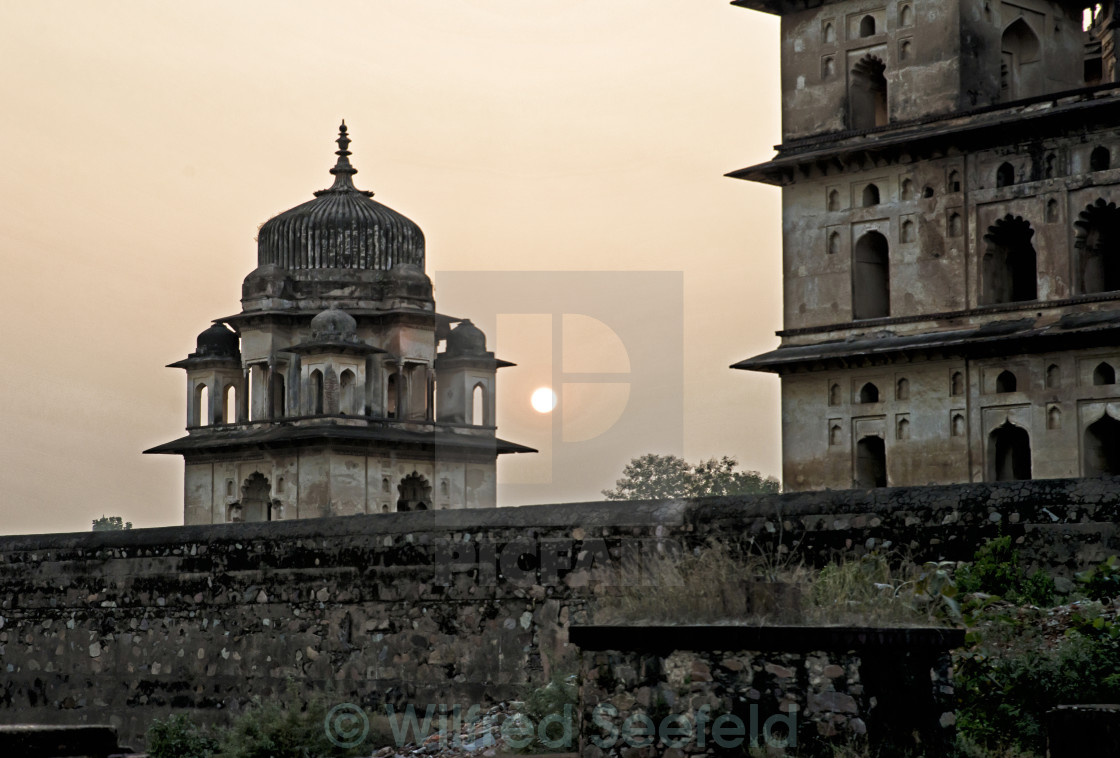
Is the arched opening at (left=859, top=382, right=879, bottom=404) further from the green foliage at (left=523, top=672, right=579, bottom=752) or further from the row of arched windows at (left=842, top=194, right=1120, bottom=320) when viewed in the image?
the green foliage at (left=523, top=672, right=579, bottom=752)

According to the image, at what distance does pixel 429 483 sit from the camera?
125 ft

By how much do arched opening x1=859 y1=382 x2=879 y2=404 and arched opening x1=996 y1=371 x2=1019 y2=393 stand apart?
6.71 ft

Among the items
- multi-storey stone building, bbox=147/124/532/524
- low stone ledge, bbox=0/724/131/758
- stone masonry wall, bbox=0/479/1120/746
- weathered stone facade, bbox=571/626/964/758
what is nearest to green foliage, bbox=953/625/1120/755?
weathered stone facade, bbox=571/626/964/758

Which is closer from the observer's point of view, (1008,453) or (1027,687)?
(1027,687)

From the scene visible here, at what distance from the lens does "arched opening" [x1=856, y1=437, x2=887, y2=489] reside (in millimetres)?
28234

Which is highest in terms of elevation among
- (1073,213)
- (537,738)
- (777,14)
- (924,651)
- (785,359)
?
(777,14)

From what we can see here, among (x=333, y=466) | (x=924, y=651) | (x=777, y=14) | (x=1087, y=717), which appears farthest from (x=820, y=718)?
(x=333, y=466)

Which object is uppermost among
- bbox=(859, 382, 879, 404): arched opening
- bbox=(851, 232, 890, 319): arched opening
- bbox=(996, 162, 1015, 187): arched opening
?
bbox=(996, 162, 1015, 187): arched opening

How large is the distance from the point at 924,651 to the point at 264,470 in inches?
1188

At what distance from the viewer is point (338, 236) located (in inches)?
1549

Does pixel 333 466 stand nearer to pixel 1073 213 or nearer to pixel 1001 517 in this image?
pixel 1073 213

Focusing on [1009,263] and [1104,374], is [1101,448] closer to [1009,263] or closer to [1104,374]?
[1104,374]

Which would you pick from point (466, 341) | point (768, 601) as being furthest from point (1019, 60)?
point (768, 601)

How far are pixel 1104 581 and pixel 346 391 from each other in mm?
26917
